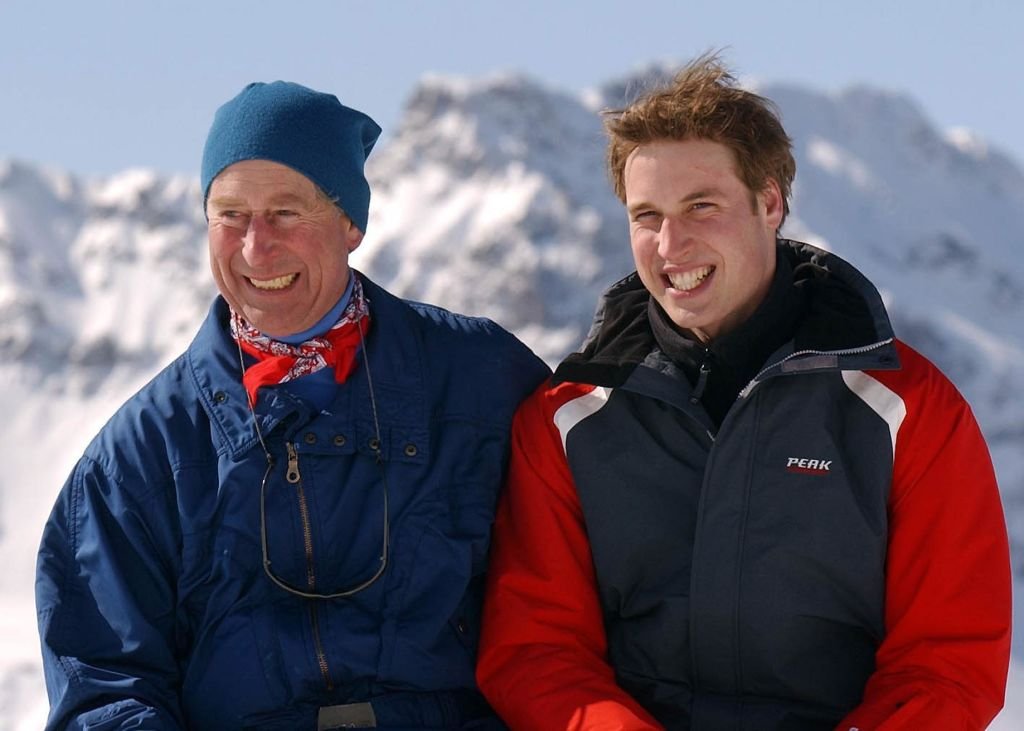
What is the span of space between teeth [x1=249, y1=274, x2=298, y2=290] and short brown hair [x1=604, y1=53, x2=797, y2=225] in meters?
1.11

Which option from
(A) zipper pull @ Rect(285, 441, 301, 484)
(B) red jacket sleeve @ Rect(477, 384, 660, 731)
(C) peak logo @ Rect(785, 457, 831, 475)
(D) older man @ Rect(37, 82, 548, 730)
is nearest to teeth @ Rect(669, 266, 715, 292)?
(B) red jacket sleeve @ Rect(477, 384, 660, 731)

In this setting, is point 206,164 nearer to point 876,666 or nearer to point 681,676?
point 681,676

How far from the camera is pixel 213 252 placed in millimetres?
5023

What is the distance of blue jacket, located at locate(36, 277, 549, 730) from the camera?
15.8 ft

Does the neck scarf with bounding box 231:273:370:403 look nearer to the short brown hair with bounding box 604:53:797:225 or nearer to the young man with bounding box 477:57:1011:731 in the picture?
the young man with bounding box 477:57:1011:731

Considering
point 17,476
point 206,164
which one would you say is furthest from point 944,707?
point 17,476

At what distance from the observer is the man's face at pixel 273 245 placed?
4941 mm

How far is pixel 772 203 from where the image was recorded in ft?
16.3

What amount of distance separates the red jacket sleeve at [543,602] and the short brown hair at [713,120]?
836mm

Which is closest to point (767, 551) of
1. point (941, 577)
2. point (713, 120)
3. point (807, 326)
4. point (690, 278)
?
point (941, 577)

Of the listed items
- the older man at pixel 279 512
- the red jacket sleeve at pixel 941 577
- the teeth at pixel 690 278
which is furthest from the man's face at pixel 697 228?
the older man at pixel 279 512

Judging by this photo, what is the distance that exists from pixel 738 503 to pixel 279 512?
4.60 ft

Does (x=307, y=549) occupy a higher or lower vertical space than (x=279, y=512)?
lower

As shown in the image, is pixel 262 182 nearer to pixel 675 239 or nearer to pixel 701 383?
pixel 675 239
